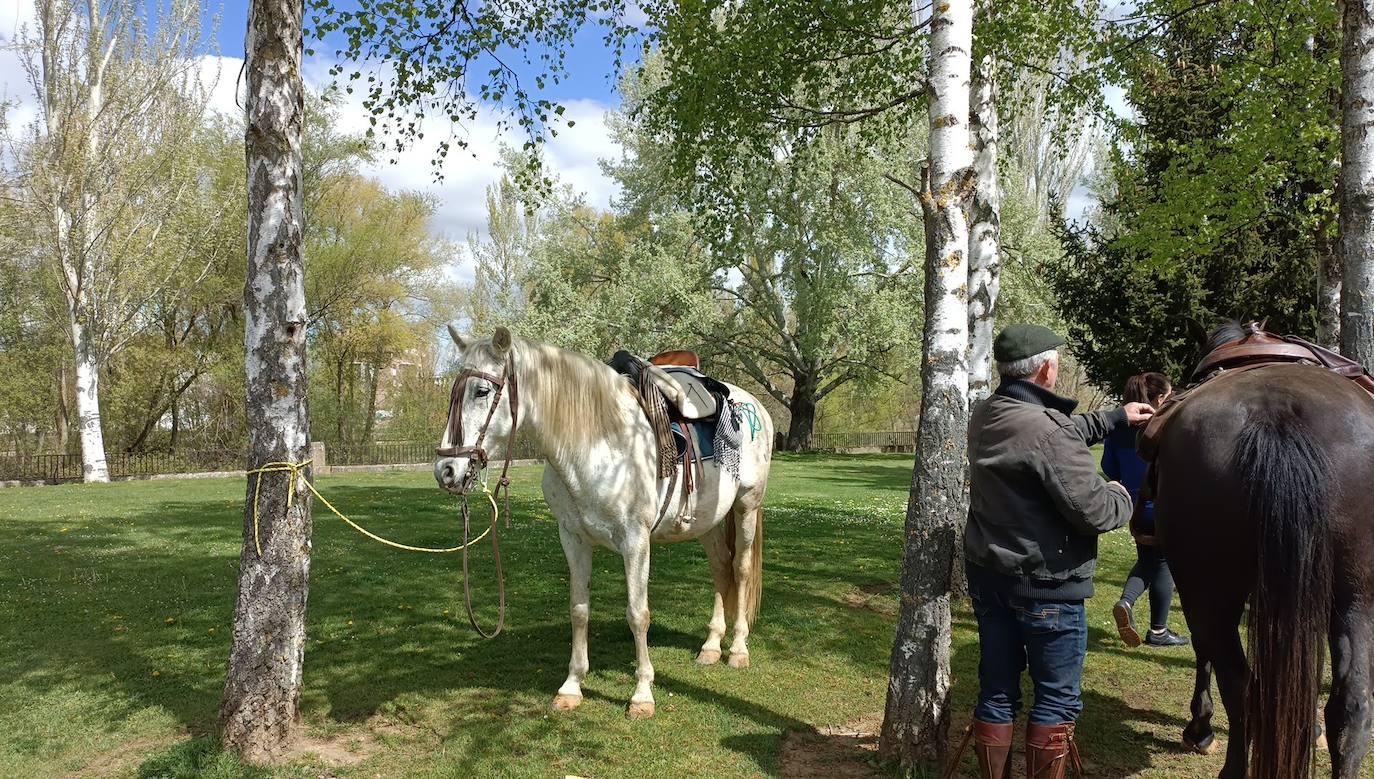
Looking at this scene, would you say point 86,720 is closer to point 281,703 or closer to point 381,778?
point 281,703

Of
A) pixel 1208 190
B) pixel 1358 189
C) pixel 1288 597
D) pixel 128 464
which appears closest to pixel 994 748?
pixel 1288 597

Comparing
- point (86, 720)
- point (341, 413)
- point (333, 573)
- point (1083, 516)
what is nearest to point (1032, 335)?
point (1083, 516)

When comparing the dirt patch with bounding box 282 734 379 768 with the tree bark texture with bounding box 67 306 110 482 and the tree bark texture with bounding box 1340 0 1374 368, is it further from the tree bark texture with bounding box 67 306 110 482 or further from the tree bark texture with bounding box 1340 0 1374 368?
the tree bark texture with bounding box 67 306 110 482

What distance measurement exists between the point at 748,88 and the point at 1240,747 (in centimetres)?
811

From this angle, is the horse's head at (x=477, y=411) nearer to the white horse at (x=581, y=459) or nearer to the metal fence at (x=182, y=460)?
the white horse at (x=581, y=459)

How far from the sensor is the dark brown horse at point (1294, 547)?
2883 mm

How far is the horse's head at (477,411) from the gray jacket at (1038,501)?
2506mm

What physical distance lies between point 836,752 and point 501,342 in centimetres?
285

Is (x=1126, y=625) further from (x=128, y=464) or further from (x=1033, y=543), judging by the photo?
(x=128, y=464)

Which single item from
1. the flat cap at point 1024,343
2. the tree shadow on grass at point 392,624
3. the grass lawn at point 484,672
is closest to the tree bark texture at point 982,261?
the grass lawn at point 484,672

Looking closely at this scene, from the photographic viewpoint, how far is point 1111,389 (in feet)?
65.3

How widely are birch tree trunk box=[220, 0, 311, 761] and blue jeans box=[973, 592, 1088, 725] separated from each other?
3439 mm

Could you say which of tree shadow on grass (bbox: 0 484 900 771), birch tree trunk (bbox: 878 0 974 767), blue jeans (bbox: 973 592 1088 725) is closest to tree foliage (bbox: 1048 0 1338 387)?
tree shadow on grass (bbox: 0 484 900 771)

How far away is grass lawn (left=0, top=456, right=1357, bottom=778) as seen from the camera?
4.18 m
